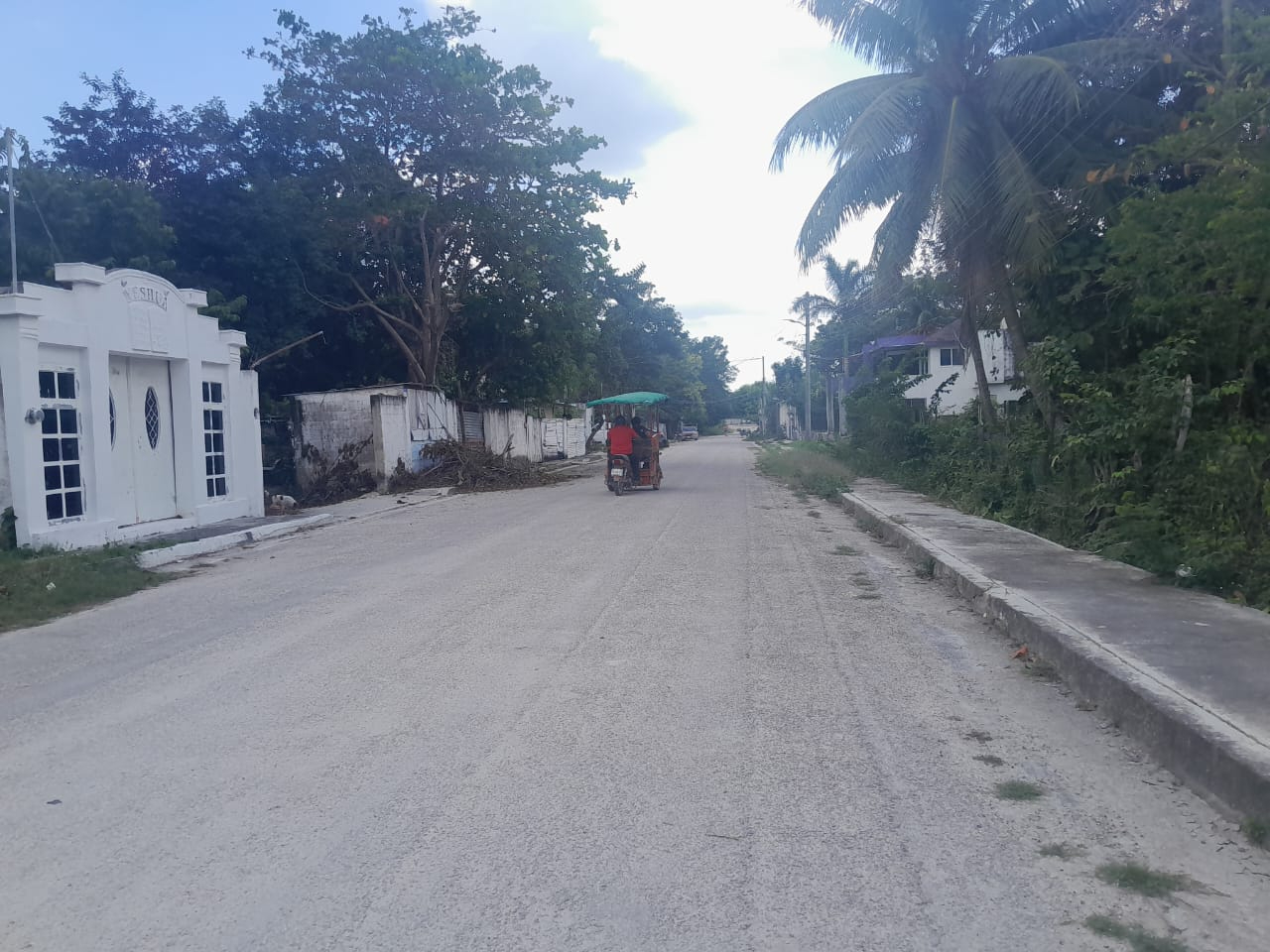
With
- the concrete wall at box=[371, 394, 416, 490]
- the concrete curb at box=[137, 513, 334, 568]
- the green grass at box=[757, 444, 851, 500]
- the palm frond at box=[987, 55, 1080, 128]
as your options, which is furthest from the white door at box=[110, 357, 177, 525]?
the palm frond at box=[987, 55, 1080, 128]

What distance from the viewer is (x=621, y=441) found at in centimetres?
2300

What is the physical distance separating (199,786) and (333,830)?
3.19ft

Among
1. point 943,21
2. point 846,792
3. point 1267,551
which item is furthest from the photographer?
point 943,21

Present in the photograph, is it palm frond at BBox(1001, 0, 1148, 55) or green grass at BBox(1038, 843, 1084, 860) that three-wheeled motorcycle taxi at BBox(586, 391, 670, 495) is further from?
green grass at BBox(1038, 843, 1084, 860)

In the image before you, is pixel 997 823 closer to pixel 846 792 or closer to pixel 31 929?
pixel 846 792

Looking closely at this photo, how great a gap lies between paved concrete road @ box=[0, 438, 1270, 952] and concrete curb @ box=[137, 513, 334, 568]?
374 centimetres

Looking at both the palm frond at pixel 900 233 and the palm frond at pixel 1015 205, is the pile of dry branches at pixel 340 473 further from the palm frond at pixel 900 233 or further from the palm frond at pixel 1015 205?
the palm frond at pixel 1015 205

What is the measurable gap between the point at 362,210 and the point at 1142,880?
84.3 feet

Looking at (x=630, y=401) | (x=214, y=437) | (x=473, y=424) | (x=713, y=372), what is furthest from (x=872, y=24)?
(x=713, y=372)

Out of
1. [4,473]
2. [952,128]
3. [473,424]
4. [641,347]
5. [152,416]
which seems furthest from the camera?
[641,347]

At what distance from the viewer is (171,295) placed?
15633 mm

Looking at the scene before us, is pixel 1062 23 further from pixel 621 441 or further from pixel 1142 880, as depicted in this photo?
pixel 1142 880

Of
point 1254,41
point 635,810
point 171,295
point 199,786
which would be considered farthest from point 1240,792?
point 171,295

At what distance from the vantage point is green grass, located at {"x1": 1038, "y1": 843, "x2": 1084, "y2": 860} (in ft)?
13.4
